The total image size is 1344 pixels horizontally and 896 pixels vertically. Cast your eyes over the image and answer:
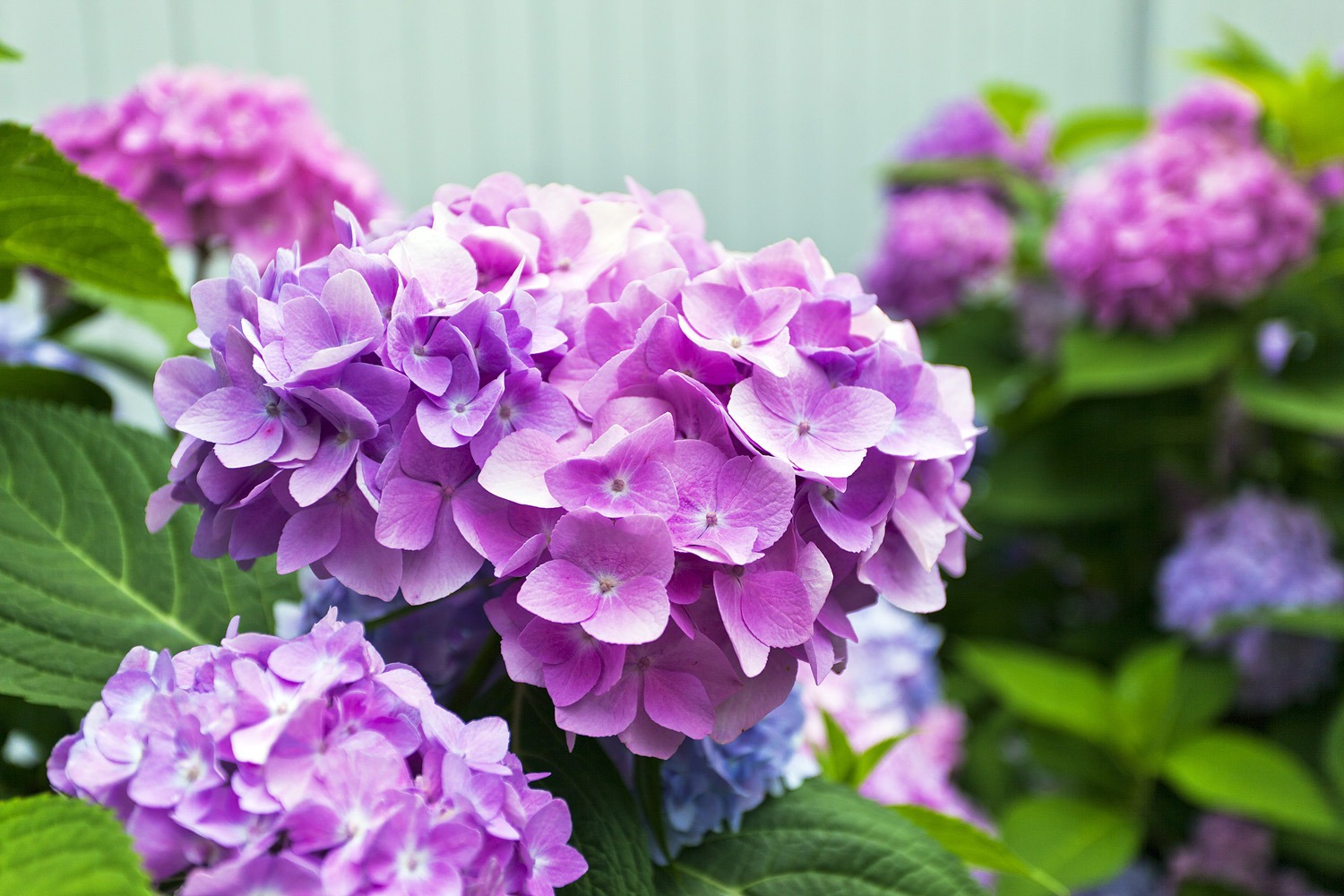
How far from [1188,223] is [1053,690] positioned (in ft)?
1.42

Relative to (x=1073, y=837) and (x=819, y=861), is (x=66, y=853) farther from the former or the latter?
(x=1073, y=837)

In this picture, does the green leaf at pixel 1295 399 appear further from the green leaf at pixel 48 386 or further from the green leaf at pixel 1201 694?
the green leaf at pixel 48 386

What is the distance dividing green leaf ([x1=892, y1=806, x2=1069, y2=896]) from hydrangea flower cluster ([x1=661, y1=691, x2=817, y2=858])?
0.20ft

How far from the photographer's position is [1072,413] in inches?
44.5

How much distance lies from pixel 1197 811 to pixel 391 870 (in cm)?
101

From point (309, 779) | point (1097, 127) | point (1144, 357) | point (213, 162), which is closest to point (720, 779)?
point (309, 779)

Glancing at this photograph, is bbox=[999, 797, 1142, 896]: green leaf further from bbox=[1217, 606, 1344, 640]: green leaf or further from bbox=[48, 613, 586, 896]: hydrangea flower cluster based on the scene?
bbox=[48, 613, 586, 896]: hydrangea flower cluster

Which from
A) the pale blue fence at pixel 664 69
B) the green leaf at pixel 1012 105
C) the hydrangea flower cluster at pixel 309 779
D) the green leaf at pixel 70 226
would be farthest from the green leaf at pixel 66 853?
the pale blue fence at pixel 664 69

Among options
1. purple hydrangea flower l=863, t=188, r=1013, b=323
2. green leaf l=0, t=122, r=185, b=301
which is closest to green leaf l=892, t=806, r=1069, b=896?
green leaf l=0, t=122, r=185, b=301

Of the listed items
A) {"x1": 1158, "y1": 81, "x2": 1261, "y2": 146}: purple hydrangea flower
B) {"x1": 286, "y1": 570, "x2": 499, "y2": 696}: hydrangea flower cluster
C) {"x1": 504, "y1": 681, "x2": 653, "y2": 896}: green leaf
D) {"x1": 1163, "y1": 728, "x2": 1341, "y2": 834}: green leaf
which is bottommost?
{"x1": 1163, "y1": 728, "x2": 1341, "y2": 834}: green leaf

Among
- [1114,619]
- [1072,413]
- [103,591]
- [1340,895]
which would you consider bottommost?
[1340,895]

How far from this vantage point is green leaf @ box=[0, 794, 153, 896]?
196mm

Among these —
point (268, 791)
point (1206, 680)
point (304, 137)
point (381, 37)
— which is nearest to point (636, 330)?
point (268, 791)

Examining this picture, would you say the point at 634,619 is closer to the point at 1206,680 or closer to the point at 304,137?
the point at 304,137
